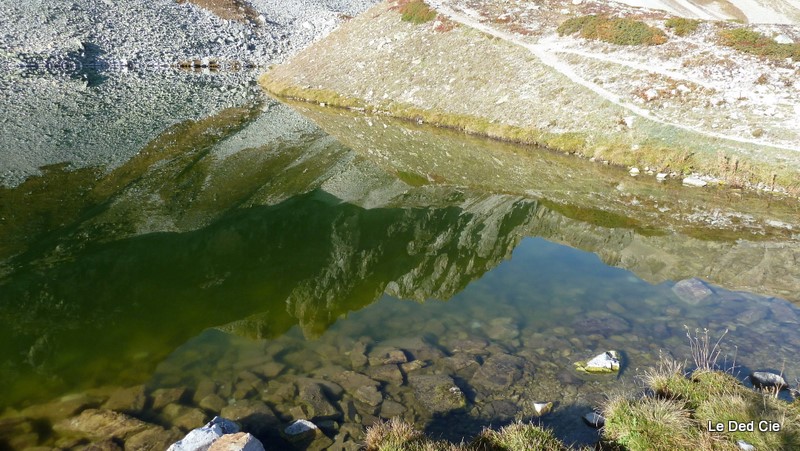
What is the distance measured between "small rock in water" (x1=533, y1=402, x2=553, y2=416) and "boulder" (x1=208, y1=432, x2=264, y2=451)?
7363mm

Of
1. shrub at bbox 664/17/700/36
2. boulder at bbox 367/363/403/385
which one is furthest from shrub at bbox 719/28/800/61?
boulder at bbox 367/363/403/385

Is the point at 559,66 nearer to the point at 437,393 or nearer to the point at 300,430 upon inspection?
the point at 437,393

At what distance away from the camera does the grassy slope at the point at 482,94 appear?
40.3 meters

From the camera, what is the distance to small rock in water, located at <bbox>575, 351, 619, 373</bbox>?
15.5m

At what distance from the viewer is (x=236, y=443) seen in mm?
10133

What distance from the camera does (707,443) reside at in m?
10.7

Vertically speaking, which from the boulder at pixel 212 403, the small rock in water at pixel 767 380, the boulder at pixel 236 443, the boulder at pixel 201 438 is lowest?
the small rock in water at pixel 767 380

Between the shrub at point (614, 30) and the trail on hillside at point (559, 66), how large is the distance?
4194 mm

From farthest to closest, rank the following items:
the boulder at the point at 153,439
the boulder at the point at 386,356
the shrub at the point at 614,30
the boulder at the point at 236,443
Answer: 1. the shrub at the point at 614,30
2. the boulder at the point at 386,356
3. the boulder at the point at 153,439
4. the boulder at the point at 236,443

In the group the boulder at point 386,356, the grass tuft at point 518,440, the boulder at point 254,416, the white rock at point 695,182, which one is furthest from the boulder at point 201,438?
the white rock at point 695,182

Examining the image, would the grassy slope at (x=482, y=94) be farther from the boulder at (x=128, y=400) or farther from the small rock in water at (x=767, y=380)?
the boulder at (x=128, y=400)

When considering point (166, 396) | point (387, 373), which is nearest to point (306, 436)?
point (387, 373)

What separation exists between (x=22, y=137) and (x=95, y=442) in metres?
34.0

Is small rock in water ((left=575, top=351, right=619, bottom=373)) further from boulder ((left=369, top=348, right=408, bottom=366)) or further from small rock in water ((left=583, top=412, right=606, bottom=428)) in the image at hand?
boulder ((left=369, top=348, right=408, bottom=366))
